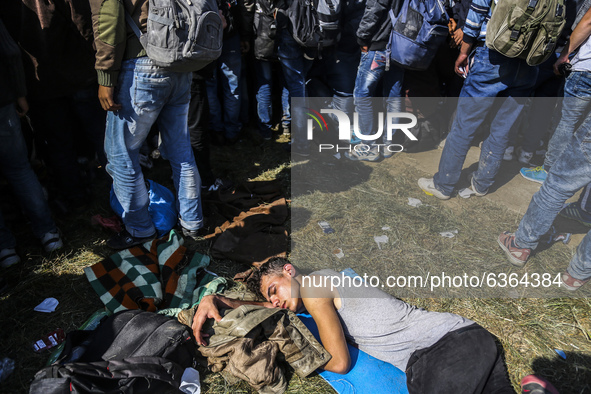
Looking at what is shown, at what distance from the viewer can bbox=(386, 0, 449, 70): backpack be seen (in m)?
3.73

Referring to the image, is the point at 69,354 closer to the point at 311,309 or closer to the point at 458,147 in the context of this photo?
the point at 311,309

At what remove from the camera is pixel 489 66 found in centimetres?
335

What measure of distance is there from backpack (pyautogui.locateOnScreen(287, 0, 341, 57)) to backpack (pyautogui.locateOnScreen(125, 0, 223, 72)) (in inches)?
66.7

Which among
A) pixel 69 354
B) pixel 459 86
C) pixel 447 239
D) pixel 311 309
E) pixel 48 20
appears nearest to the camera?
pixel 69 354

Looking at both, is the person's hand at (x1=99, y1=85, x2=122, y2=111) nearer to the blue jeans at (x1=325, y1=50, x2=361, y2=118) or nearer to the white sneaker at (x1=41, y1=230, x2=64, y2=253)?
the white sneaker at (x1=41, y1=230, x2=64, y2=253)

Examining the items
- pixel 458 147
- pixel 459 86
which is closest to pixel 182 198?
pixel 458 147

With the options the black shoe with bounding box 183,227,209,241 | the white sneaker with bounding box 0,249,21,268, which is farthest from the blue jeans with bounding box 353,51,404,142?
the white sneaker with bounding box 0,249,21,268

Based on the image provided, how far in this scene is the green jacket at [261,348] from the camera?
2316 millimetres

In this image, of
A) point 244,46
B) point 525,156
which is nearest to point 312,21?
point 244,46

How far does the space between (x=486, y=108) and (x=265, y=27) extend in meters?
2.29

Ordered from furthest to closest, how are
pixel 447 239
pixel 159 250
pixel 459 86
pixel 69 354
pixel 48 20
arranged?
pixel 459 86 → pixel 447 239 → pixel 159 250 → pixel 48 20 → pixel 69 354

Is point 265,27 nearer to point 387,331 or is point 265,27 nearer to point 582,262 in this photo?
point 387,331

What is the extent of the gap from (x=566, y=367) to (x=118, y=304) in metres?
2.93

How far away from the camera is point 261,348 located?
7.76 ft
